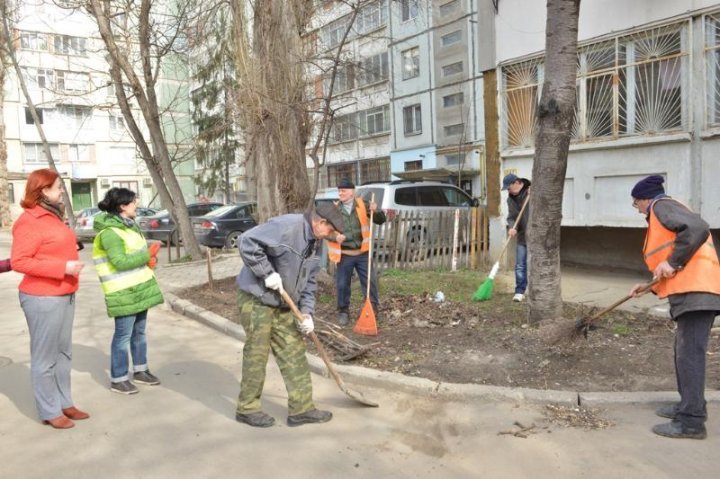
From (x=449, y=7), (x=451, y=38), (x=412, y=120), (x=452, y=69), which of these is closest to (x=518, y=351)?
(x=452, y=69)

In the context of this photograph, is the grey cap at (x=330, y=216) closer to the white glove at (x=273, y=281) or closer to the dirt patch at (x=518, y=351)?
the white glove at (x=273, y=281)

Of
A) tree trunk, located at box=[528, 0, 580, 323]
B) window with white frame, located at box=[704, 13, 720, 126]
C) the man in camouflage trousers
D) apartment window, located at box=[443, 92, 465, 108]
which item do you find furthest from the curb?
apartment window, located at box=[443, 92, 465, 108]

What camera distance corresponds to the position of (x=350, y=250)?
6.66 meters

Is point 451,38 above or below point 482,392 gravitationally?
above

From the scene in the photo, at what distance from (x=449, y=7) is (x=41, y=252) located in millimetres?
27465

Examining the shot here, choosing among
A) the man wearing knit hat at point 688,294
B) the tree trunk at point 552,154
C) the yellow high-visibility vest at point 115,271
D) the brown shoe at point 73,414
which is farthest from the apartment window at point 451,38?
the brown shoe at point 73,414

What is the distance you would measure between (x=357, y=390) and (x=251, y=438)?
117cm

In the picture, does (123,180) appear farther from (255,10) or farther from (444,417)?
(444,417)

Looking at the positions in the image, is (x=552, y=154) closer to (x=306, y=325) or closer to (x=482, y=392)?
(x=482, y=392)

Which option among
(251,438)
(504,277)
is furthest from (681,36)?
(251,438)

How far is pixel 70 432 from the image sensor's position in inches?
158

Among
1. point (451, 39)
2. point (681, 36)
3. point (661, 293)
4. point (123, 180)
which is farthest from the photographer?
point (123, 180)

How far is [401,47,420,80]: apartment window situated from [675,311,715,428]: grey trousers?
91.5 ft

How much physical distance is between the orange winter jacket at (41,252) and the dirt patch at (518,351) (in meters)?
2.52
